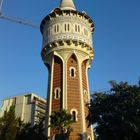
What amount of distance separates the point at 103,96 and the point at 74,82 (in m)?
14.0

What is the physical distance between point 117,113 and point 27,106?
80.1 metres

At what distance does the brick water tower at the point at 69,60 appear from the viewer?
42312mm

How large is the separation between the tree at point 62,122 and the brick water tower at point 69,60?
1.93 m

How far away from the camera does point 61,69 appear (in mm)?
45906

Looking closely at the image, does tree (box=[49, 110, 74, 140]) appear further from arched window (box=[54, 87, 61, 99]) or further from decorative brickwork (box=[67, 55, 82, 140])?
arched window (box=[54, 87, 61, 99])

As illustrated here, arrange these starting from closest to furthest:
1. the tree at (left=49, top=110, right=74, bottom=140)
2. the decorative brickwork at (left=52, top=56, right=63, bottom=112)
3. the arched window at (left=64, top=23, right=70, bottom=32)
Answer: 1. the tree at (left=49, top=110, right=74, bottom=140)
2. the decorative brickwork at (left=52, top=56, right=63, bottom=112)
3. the arched window at (left=64, top=23, right=70, bottom=32)

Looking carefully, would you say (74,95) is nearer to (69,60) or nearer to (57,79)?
(57,79)

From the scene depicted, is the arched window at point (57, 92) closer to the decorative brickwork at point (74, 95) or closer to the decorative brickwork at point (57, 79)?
the decorative brickwork at point (57, 79)

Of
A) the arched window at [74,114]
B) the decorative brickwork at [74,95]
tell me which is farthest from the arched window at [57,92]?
the arched window at [74,114]

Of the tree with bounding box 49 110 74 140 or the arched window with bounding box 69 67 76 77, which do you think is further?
the arched window with bounding box 69 67 76 77

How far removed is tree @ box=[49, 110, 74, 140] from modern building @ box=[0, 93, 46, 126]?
209ft

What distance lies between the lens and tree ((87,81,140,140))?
27656mm

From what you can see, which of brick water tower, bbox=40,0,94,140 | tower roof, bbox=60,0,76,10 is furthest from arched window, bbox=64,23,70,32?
tower roof, bbox=60,0,76,10

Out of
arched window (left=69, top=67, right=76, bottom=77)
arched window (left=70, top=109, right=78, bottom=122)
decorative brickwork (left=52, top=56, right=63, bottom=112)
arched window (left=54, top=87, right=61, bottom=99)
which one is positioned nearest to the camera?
arched window (left=70, top=109, right=78, bottom=122)
